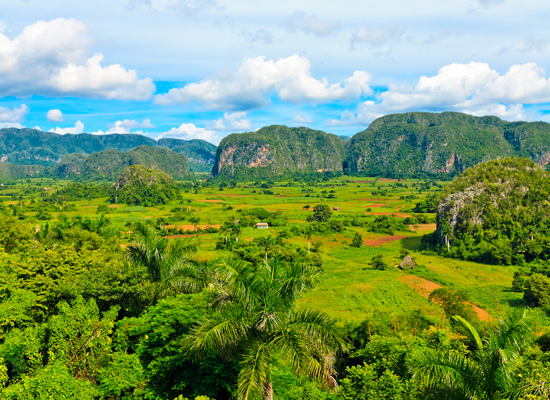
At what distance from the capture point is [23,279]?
46.2 feet

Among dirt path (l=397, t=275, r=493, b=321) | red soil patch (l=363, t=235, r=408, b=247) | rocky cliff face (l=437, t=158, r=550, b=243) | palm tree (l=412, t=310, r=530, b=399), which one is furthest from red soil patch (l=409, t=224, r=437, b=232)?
palm tree (l=412, t=310, r=530, b=399)

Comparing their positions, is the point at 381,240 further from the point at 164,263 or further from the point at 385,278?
the point at 164,263

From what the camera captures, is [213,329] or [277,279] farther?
[277,279]

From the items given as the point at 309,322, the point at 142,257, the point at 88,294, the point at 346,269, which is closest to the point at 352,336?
the point at 309,322

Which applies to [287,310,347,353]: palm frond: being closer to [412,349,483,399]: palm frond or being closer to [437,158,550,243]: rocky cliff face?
[412,349,483,399]: palm frond

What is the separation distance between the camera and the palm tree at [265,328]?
25.0 feet

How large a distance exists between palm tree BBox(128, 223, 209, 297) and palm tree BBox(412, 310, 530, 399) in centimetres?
876

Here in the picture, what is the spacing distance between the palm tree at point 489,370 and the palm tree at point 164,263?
876cm

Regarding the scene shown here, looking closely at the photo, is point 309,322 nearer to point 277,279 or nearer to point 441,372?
point 277,279

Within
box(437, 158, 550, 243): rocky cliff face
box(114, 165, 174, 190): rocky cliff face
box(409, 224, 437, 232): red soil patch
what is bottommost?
box(409, 224, 437, 232): red soil patch

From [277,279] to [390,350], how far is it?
17.8 ft

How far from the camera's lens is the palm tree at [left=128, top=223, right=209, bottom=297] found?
13.9 m

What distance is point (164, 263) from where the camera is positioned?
562 inches

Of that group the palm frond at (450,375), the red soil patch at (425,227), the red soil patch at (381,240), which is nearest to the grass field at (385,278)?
the red soil patch at (425,227)
